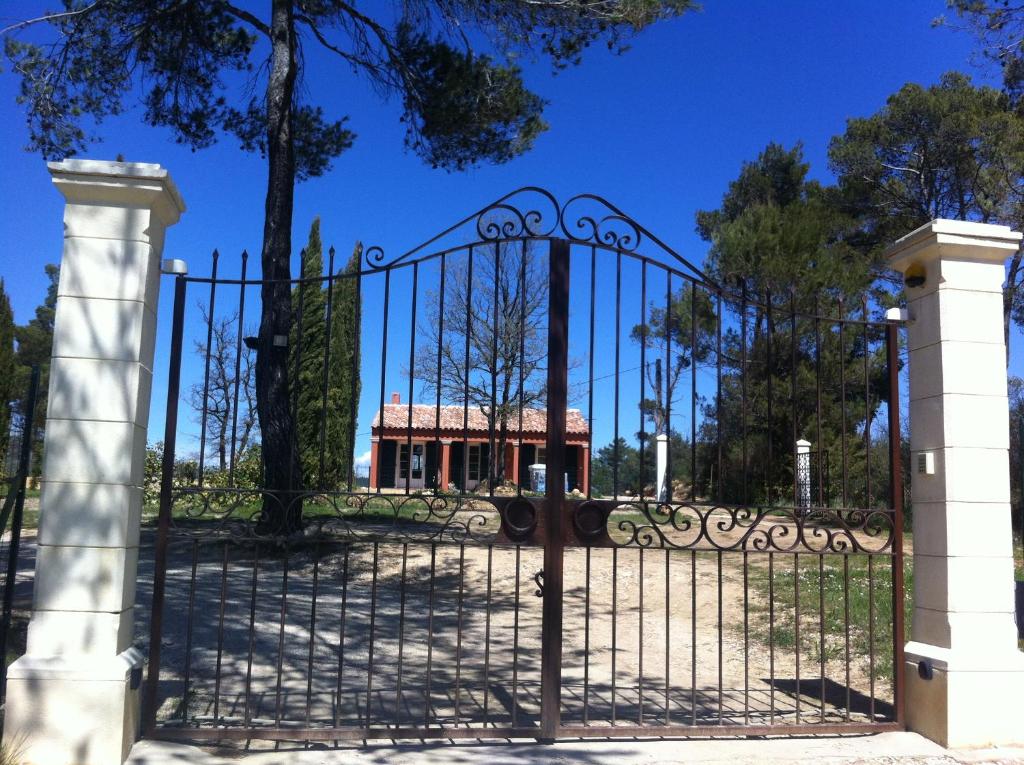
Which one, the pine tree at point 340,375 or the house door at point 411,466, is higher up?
the pine tree at point 340,375

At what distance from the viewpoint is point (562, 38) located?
1041cm

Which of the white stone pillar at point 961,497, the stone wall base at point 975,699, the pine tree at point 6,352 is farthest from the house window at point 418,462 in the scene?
the pine tree at point 6,352

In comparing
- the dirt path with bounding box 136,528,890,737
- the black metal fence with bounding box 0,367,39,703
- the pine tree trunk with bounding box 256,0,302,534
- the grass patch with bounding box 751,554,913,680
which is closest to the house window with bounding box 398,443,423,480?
the dirt path with bounding box 136,528,890,737

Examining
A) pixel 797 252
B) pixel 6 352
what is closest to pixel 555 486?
pixel 797 252

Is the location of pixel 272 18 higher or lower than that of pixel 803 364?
higher

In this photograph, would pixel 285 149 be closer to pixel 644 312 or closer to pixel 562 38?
pixel 562 38

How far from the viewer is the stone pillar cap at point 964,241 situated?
4.72 metres

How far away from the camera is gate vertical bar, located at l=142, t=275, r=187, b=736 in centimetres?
417

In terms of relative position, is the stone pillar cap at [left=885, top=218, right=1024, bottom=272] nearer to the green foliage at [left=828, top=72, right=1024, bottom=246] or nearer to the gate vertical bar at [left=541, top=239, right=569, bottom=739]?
the gate vertical bar at [left=541, top=239, right=569, bottom=739]

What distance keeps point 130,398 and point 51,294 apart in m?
44.0

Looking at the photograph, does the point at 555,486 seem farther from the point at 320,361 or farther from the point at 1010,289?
the point at 1010,289

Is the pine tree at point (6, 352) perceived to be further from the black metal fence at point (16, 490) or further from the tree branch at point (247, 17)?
the black metal fence at point (16, 490)

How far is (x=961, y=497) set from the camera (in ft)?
15.1

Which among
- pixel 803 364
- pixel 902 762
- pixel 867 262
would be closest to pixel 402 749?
pixel 902 762
